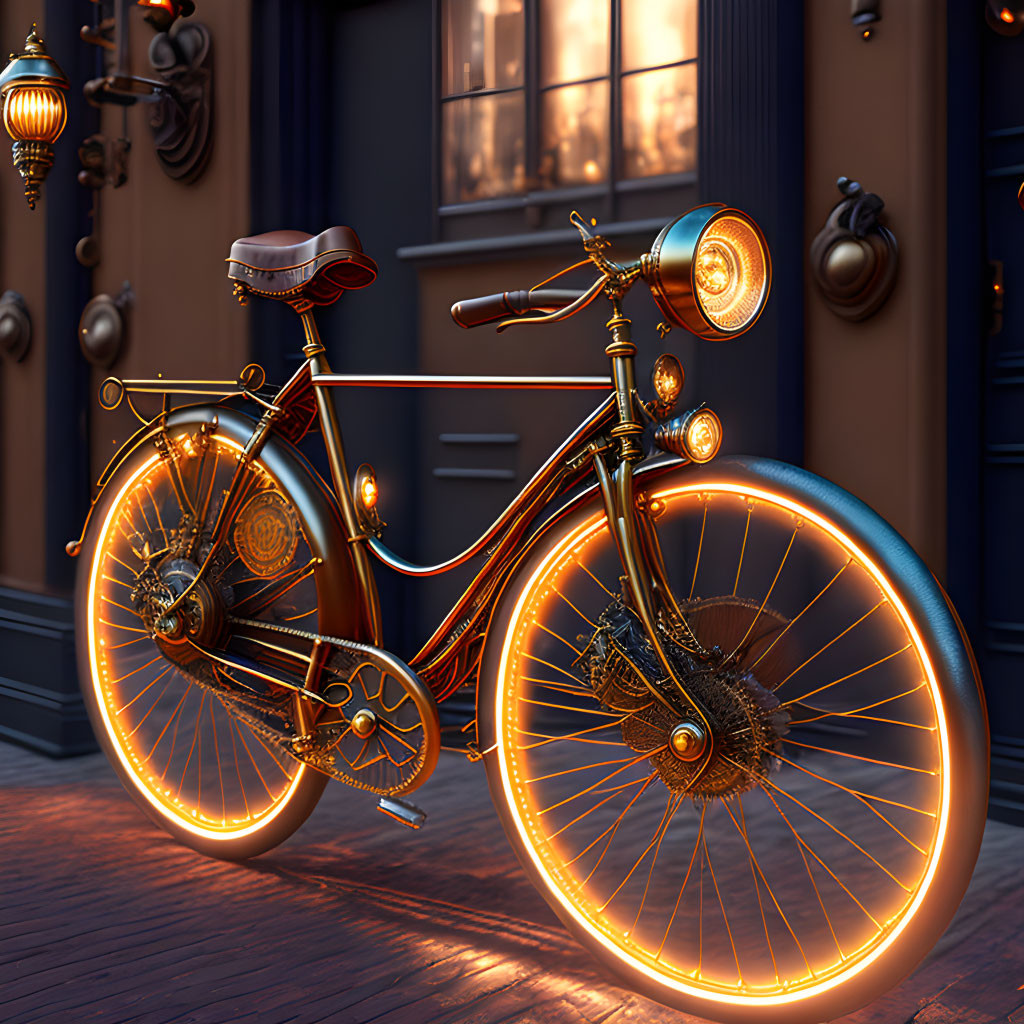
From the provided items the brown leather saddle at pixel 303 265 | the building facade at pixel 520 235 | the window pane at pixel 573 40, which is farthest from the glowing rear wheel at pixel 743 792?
the window pane at pixel 573 40

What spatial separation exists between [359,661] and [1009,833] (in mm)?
2042

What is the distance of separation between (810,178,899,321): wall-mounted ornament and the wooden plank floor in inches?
66.8

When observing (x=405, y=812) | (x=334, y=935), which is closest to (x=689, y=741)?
(x=405, y=812)

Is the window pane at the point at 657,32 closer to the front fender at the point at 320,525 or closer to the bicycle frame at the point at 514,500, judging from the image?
the bicycle frame at the point at 514,500

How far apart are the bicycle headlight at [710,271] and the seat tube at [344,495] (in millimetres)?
1039

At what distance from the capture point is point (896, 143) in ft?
12.3

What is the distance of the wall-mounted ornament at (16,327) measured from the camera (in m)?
5.12

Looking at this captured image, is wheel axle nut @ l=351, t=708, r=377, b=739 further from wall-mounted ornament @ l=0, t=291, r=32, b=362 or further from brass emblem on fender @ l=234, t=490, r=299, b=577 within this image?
wall-mounted ornament @ l=0, t=291, r=32, b=362

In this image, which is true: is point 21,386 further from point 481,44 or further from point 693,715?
point 693,715

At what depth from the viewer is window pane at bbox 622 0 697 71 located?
4270 millimetres

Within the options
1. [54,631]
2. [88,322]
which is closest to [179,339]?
[88,322]

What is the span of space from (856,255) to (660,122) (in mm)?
1024

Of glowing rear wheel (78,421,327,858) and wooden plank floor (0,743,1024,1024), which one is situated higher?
glowing rear wheel (78,421,327,858)

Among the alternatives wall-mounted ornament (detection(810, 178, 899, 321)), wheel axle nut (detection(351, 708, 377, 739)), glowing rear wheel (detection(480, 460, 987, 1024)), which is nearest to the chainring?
wheel axle nut (detection(351, 708, 377, 739))
